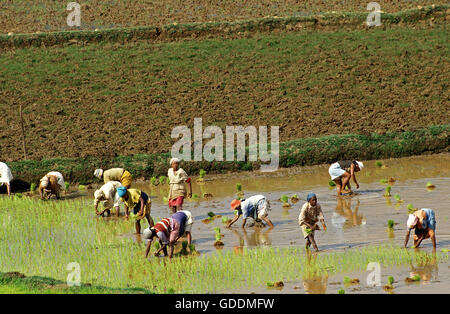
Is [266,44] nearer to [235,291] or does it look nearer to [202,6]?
[202,6]

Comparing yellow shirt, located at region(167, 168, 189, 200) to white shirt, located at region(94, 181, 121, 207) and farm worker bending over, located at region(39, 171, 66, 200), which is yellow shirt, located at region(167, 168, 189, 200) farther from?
farm worker bending over, located at region(39, 171, 66, 200)

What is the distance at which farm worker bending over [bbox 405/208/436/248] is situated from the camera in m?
12.8

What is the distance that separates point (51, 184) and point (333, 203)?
21.4 ft

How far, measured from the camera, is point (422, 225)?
42.1ft

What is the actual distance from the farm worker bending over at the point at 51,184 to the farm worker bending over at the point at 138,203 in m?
3.99

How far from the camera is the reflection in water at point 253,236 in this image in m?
14.3

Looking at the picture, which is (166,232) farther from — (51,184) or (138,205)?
(51,184)

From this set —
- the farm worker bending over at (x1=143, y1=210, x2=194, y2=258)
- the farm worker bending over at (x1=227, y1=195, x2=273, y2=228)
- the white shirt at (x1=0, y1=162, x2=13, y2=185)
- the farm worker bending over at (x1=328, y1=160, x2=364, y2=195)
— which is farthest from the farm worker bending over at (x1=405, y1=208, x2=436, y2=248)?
the white shirt at (x1=0, y1=162, x2=13, y2=185)

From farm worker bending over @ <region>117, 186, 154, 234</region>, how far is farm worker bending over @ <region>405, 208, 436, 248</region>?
4.89 meters

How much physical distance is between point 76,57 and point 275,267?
18.2 metres

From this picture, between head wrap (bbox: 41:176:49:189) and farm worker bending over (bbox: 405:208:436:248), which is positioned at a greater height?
head wrap (bbox: 41:176:49:189)

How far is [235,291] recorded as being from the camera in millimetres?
11453

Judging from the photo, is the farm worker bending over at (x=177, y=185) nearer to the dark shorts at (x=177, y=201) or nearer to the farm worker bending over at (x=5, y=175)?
the dark shorts at (x=177, y=201)

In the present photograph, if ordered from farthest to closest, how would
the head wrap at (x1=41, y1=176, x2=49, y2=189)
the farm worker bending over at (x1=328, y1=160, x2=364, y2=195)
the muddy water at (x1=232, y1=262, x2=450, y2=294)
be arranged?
the head wrap at (x1=41, y1=176, x2=49, y2=189)
the farm worker bending over at (x1=328, y1=160, x2=364, y2=195)
the muddy water at (x1=232, y1=262, x2=450, y2=294)
